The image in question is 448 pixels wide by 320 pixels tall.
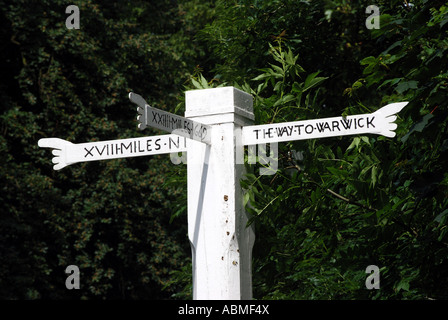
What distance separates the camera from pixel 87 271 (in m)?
13.9

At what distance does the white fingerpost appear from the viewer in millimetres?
3305

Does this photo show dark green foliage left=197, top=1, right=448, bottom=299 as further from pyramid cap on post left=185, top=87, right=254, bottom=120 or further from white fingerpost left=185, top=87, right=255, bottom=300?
pyramid cap on post left=185, top=87, right=254, bottom=120

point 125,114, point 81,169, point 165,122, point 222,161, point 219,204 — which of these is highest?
point 125,114

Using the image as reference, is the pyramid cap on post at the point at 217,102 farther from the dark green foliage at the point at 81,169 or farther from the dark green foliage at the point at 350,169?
the dark green foliage at the point at 81,169

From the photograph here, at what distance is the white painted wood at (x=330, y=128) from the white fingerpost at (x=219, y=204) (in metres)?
0.10

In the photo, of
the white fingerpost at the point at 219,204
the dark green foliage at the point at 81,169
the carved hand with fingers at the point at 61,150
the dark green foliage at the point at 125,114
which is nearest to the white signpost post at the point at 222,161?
the white fingerpost at the point at 219,204

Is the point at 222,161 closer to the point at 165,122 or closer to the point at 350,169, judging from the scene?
the point at 165,122

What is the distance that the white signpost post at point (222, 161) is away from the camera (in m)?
3.30

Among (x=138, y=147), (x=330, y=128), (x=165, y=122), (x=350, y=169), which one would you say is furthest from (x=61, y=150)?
(x=350, y=169)

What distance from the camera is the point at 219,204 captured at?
333 cm

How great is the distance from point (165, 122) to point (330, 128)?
716mm

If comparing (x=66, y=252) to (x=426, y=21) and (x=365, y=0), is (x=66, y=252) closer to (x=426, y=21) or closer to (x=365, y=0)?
(x=365, y=0)
